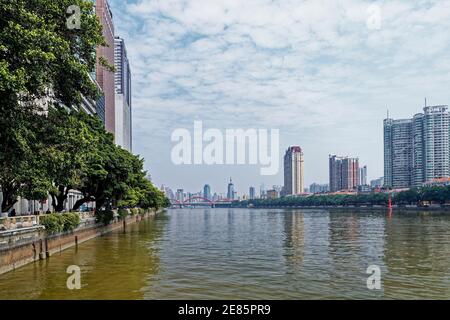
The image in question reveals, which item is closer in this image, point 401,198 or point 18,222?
point 18,222

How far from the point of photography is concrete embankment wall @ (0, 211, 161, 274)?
2158 cm

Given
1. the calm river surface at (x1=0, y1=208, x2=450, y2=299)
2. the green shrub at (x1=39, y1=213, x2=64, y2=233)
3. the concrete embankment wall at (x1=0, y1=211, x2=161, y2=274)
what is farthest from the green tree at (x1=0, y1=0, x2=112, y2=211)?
the green shrub at (x1=39, y1=213, x2=64, y2=233)

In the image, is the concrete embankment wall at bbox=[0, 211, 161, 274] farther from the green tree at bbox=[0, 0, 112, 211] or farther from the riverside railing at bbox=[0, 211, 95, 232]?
the green tree at bbox=[0, 0, 112, 211]

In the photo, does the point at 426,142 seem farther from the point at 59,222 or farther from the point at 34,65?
the point at 34,65

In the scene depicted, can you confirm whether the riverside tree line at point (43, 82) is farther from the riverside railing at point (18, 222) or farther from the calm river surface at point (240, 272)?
the calm river surface at point (240, 272)

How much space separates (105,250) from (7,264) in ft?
36.7

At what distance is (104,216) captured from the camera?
47250 millimetres

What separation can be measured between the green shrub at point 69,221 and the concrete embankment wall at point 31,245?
473 millimetres

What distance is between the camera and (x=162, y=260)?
2655cm

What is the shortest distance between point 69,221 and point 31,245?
735 centimetres

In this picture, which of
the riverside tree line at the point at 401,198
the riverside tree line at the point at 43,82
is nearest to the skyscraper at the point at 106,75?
the riverside tree line at the point at 401,198

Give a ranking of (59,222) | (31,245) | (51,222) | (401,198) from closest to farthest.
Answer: (31,245), (51,222), (59,222), (401,198)

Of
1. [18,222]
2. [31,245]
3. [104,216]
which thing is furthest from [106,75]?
[18,222]

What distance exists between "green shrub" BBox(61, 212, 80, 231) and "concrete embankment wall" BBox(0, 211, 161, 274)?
473mm
